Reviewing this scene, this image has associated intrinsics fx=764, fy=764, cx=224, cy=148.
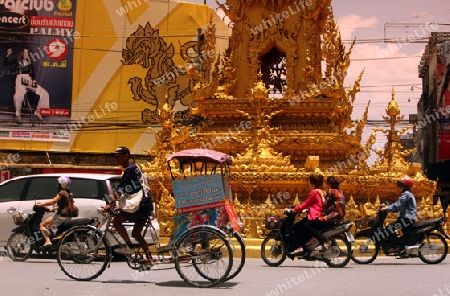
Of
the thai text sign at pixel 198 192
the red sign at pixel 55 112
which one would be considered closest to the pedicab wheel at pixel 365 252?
the thai text sign at pixel 198 192

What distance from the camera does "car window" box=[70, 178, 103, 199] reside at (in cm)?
1484

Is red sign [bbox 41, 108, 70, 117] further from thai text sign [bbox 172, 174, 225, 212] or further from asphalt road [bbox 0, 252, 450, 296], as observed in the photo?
thai text sign [bbox 172, 174, 225, 212]

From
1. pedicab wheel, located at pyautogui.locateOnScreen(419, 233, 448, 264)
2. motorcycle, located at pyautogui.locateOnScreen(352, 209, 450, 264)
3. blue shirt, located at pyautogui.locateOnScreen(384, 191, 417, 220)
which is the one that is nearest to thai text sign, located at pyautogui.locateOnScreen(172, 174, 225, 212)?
motorcycle, located at pyautogui.locateOnScreen(352, 209, 450, 264)

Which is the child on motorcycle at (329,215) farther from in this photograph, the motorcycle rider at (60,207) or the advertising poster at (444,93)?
the advertising poster at (444,93)

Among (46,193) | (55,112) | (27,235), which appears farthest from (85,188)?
(55,112)

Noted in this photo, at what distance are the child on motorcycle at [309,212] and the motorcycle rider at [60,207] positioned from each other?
3.85 m

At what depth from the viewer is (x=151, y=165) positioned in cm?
1800

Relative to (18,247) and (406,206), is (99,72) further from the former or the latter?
(406,206)

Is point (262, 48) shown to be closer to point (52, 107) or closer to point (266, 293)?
point (266, 293)

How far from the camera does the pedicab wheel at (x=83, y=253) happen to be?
10.4 metres

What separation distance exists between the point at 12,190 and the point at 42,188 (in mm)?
652

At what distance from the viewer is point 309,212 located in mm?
12820

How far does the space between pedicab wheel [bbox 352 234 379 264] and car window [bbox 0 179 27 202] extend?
673cm

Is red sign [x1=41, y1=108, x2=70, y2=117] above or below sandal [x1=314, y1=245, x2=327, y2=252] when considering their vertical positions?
above
